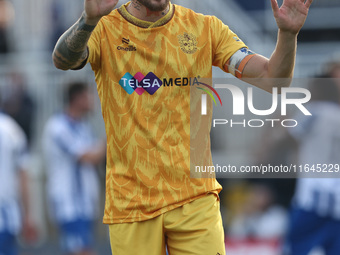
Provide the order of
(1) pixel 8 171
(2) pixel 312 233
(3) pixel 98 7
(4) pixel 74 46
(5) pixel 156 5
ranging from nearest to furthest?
1. (3) pixel 98 7
2. (4) pixel 74 46
3. (5) pixel 156 5
4. (2) pixel 312 233
5. (1) pixel 8 171

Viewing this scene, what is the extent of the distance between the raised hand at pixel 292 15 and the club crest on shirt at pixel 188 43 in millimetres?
519

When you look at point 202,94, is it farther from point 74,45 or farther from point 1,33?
point 1,33

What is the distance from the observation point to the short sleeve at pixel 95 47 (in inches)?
162

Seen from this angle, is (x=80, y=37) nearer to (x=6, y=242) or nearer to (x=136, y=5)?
(x=136, y=5)

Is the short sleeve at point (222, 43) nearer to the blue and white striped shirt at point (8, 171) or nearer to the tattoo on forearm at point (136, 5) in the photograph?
the tattoo on forearm at point (136, 5)

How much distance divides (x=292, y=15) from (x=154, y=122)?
96cm

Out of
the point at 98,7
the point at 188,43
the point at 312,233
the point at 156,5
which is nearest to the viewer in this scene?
the point at 98,7

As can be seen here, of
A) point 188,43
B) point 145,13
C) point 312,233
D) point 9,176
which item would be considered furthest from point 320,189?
point 145,13

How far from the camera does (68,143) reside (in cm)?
896

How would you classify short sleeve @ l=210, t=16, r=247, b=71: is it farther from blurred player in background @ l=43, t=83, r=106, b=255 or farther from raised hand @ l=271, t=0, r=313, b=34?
blurred player in background @ l=43, t=83, r=106, b=255

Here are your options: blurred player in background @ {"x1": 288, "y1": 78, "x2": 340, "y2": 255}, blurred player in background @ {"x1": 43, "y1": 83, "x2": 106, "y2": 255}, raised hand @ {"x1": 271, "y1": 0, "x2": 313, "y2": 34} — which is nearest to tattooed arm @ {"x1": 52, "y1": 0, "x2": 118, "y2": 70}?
raised hand @ {"x1": 271, "y1": 0, "x2": 313, "y2": 34}

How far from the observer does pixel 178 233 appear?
13.8ft

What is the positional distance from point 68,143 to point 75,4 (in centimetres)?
427

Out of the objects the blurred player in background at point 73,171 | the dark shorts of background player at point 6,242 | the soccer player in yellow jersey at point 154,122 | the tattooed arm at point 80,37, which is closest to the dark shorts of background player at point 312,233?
the blurred player in background at point 73,171
